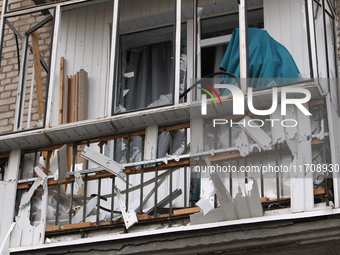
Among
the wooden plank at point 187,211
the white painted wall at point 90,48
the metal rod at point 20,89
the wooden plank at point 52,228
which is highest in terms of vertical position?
the white painted wall at point 90,48

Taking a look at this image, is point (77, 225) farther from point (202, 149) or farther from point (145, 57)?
point (145, 57)

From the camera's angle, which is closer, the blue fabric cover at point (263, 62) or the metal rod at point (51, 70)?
the blue fabric cover at point (263, 62)

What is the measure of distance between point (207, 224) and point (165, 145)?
1.71 metres

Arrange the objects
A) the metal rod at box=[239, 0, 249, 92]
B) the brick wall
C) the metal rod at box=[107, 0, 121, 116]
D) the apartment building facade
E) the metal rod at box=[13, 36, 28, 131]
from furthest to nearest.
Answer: the brick wall
the metal rod at box=[13, 36, 28, 131]
the metal rod at box=[107, 0, 121, 116]
the metal rod at box=[239, 0, 249, 92]
the apartment building facade

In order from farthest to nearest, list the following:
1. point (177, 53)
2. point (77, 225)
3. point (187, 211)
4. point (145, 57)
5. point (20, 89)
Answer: point (145, 57), point (20, 89), point (177, 53), point (77, 225), point (187, 211)

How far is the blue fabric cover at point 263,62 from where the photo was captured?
4930 mm

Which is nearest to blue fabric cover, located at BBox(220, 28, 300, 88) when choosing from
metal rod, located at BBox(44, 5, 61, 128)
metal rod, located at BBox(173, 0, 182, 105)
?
metal rod, located at BBox(173, 0, 182, 105)

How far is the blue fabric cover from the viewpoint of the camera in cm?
493

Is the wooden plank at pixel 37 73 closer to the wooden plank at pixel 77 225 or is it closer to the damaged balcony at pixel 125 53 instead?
the damaged balcony at pixel 125 53

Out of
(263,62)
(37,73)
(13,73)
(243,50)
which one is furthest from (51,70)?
(13,73)

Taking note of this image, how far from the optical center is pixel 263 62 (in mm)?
5059

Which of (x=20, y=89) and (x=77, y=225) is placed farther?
(x=20, y=89)

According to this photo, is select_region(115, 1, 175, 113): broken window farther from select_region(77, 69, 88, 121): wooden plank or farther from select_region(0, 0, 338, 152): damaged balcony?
select_region(77, 69, 88, 121): wooden plank

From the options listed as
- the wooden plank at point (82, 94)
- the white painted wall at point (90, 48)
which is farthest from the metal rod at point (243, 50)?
the wooden plank at point (82, 94)
